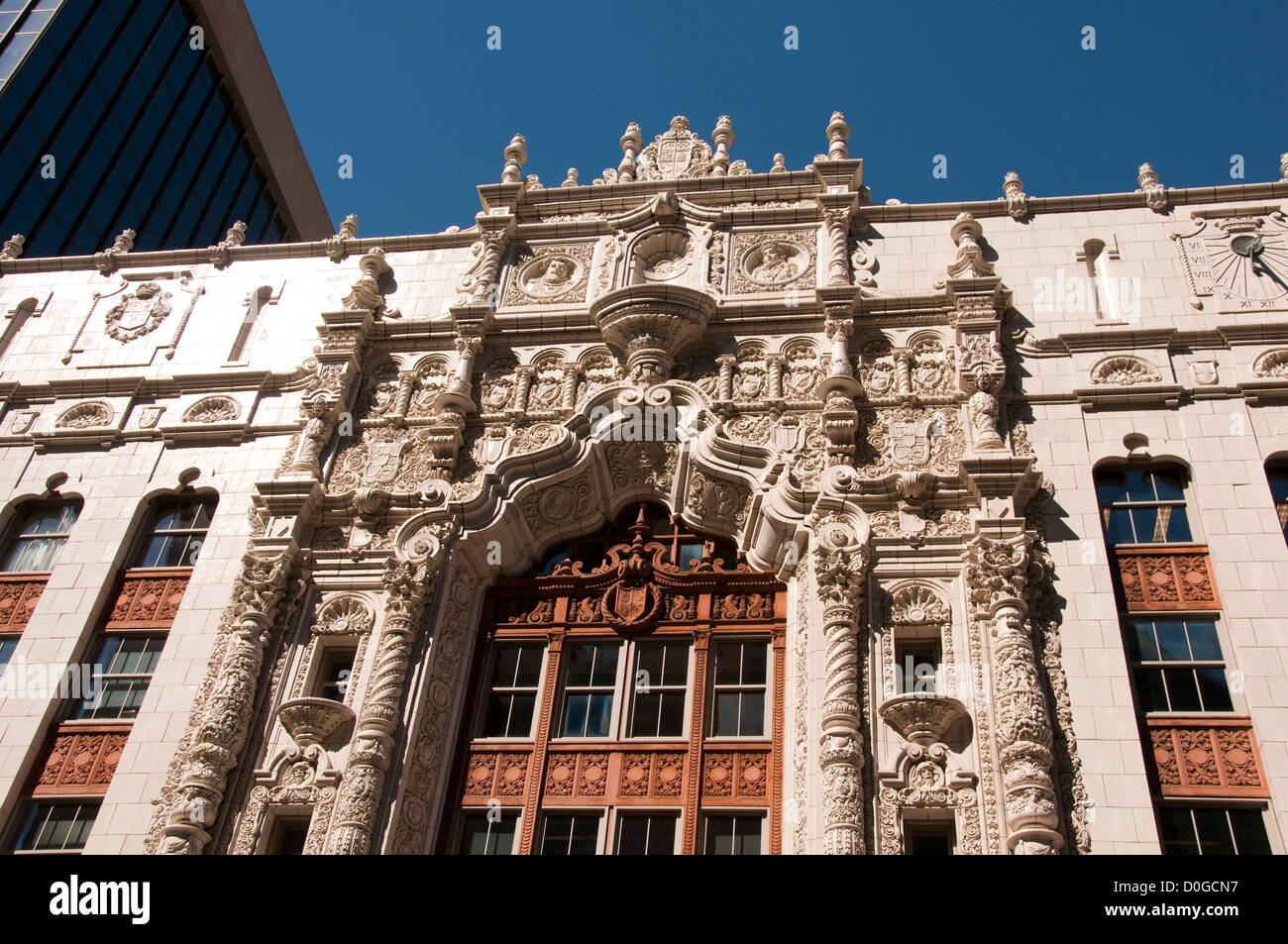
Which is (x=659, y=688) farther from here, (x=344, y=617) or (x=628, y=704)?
(x=344, y=617)

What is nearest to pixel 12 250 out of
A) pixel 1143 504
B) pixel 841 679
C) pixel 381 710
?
pixel 381 710

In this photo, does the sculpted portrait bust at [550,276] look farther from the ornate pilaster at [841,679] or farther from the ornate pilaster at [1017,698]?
the ornate pilaster at [1017,698]

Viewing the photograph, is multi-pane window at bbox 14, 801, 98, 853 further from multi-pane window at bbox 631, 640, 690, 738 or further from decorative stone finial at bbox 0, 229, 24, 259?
decorative stone finial at bbox 0, 229, 24, 259

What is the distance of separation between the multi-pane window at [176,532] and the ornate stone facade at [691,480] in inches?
19.2

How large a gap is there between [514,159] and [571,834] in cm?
1439

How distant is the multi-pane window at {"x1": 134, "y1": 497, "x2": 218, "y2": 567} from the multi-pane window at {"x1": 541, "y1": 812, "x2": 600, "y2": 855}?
7.47 m

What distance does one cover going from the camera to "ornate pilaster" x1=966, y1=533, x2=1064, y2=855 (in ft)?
48.3

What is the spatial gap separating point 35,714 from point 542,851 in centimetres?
773

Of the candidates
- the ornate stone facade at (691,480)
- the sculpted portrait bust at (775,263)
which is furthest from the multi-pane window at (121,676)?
the sculpted portrait bust at (775,263)

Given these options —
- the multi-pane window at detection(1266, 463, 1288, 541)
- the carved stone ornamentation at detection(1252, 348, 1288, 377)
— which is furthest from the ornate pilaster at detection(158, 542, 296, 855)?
the carved stone ornamentation at detection(1252, 348, 1288, 377)

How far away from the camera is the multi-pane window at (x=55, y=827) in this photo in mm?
17516

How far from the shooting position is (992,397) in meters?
19.6

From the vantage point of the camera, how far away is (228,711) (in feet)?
57.5
